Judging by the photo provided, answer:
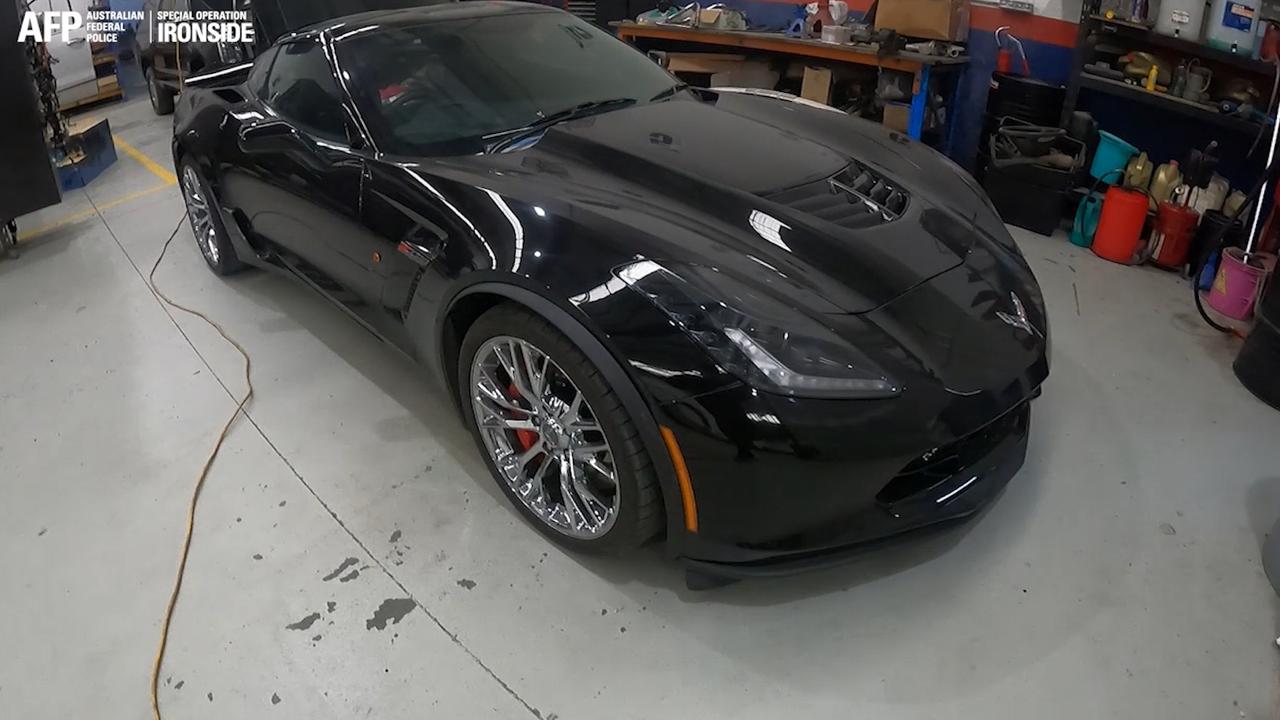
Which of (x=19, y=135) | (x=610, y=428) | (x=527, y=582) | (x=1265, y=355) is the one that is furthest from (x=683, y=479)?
(x=19, y=135)

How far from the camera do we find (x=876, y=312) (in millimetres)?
1780

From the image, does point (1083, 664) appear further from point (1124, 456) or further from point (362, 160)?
point (362, 160)

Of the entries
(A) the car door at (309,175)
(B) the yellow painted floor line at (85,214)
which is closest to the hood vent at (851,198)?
(A) the car door at (309,175)

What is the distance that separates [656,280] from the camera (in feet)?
5.68

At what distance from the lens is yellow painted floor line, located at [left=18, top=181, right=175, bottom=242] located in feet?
14.3

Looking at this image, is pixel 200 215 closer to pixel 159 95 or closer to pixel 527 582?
pixel 527 582

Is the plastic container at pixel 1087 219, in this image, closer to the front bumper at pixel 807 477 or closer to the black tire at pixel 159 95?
the front bumper at pixel 807 477

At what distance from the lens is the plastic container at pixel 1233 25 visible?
3184 millimetres

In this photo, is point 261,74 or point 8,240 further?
point 8,240

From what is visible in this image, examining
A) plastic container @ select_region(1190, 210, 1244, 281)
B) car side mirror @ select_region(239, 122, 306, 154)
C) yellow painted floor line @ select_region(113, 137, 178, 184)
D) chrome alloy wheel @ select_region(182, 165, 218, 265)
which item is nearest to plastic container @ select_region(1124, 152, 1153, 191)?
plastic container @ select_region(1190, 210, 1244, 281)

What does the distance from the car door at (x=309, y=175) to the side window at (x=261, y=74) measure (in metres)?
0.03

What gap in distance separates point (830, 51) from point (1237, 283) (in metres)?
2.57

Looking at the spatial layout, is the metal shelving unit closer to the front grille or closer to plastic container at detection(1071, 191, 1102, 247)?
plastic container at detection(1071, 191, 1102, 247)

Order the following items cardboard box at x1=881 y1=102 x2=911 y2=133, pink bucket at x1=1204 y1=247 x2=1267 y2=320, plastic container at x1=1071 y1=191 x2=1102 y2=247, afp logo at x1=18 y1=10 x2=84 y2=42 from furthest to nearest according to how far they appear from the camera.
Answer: afp logo at x1=18 y1=10 x2=84 y2=42
cardboard box at x1=881 y1=102 x2=911 y2=133
plastic container at x1=1071 y1=191 x2=1102 y2=247
pink bucket at x1=1204 y1=247 x2=1267 y2=320
